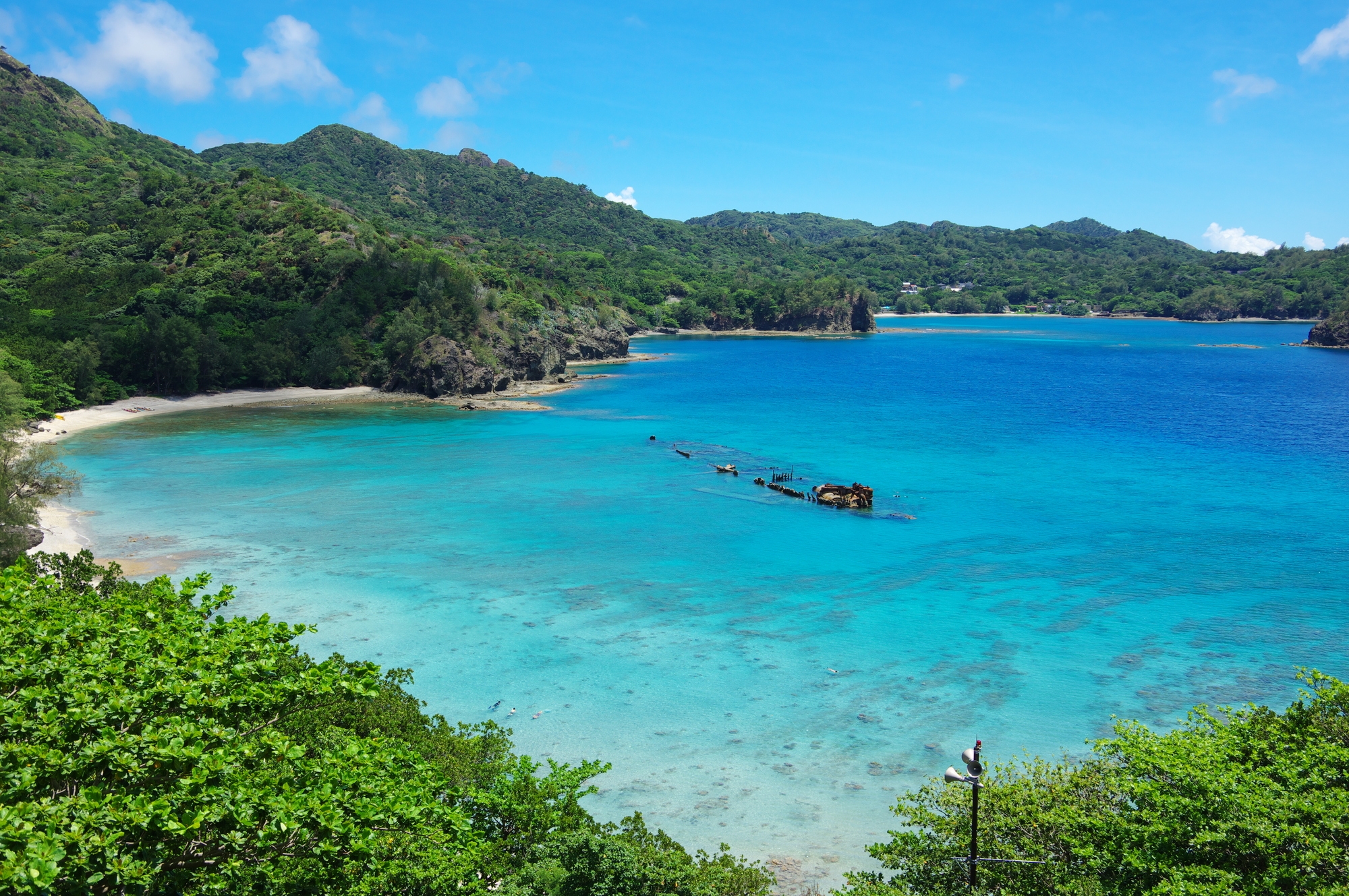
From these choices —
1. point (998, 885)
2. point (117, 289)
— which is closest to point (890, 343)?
point (117, 289)

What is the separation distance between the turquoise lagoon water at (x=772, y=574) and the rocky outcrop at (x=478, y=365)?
40.9 ft

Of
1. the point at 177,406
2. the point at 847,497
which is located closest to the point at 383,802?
the point at 847,497

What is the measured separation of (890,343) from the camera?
18462 centimetres

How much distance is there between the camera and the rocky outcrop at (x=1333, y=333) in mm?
163375

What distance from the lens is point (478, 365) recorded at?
320ft

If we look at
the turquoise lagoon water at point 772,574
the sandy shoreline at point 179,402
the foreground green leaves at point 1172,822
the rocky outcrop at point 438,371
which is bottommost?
the turquoise lagoon water at point 772,574

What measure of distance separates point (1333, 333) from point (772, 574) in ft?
608

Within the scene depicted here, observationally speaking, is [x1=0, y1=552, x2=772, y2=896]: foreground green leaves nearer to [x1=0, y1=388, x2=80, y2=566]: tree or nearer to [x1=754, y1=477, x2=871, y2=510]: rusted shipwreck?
[x1=0, y1=388, x2=80, y2=566]: tree

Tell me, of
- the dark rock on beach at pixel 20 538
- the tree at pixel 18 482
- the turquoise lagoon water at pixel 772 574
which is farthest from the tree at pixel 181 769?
the tree at pixel 18 482

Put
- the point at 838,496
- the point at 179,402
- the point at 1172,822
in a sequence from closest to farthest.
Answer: the point at 1172,822
the point at 838,496
the point at 179,402

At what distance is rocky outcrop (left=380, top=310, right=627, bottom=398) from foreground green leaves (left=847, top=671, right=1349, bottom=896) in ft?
286

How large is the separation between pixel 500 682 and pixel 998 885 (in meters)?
17.1

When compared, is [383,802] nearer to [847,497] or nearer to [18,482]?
[18,482]

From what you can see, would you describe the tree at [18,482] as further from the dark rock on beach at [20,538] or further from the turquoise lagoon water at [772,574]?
the turquoise lagoon water at [772,574]
